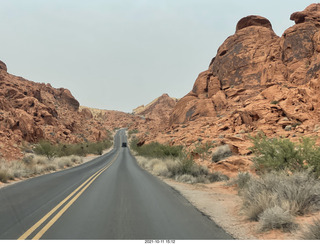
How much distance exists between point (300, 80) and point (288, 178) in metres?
31.5

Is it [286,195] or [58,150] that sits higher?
[58,150]

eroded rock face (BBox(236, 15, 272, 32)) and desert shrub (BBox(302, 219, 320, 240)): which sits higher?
eroded rock face (BBox(236, 15, 272, 32))

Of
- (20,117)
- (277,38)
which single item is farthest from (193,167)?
(277,38)

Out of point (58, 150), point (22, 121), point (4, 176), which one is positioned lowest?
point (4, 176)

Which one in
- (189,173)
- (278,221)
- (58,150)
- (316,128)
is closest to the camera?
(278,221)

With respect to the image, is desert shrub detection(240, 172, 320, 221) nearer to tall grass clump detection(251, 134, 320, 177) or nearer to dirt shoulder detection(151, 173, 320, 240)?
dirt shoulder detection(151, 173, 320, 240)

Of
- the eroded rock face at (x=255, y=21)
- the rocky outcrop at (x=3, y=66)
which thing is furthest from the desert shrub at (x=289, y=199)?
the rocky outcrop at (x=3, y=66)

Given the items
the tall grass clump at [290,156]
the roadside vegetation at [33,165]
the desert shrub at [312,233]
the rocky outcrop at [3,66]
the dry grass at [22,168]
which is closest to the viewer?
the desert shrub at [312,233]

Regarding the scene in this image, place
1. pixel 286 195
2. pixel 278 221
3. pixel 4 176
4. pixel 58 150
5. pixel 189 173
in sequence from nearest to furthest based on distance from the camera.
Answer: pixel 278 221
pixel 286 195
pixel 4 176
pixel 189 173
pixel 58 150

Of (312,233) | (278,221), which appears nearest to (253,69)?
(278,221)

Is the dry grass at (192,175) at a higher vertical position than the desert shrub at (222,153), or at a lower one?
lower

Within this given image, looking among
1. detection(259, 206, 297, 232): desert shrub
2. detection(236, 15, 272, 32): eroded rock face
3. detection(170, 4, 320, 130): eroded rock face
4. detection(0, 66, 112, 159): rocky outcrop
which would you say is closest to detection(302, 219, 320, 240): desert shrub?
detection(259, 206, 297, 232): desert shrub

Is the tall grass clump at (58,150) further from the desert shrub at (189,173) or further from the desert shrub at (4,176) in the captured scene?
the desert shrub at (189,173)

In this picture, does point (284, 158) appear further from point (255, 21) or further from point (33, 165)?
point (255, 21)
